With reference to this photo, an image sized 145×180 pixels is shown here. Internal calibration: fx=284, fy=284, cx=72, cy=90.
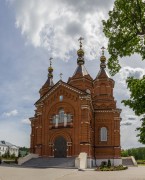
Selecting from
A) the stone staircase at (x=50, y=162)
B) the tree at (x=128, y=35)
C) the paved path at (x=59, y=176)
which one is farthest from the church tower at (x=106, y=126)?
the tree at (x=128, y=35)

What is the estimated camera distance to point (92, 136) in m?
37.2

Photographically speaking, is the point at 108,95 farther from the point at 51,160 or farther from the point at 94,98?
the point at 51,160

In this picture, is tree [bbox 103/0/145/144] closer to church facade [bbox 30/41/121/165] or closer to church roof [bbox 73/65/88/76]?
church facade [bbox 30/41/121/165]

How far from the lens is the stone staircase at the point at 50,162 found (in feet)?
102

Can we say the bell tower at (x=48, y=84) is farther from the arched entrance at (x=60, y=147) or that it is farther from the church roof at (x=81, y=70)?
the arched entrance at (x=60, y=147)

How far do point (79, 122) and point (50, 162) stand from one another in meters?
5.82

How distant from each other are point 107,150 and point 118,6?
2613cm

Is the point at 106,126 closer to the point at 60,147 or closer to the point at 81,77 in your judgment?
the point at 60,147

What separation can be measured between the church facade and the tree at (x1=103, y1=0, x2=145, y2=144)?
19236 millimetres

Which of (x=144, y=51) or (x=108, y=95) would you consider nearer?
(x=144, y=51)

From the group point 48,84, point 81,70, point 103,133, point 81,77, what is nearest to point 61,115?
point 103,133

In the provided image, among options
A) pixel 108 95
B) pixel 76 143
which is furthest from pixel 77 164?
pixel 108 95

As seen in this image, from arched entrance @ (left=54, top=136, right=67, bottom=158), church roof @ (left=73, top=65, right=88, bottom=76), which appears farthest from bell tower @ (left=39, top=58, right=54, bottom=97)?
arched entrance @ (left=54, top=136, right=67, bottom=158)

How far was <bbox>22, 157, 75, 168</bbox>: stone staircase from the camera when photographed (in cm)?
3120
